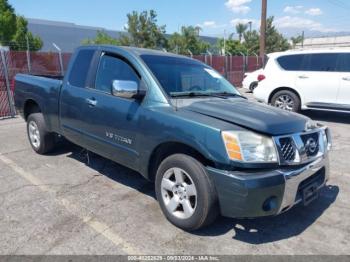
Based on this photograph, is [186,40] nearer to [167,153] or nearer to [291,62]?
[291,62]

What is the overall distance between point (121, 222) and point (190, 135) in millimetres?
1222

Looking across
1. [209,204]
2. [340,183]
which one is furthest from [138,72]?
[340,183]

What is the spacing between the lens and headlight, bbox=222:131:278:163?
2805 millimetres

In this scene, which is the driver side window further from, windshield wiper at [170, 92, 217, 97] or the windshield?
windshield wiper at [170, 92, 217, 97]

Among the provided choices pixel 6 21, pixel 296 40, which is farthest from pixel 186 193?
pixel 296 40

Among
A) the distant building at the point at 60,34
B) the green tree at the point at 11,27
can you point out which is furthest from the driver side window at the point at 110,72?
the distant building at the point at 60,34

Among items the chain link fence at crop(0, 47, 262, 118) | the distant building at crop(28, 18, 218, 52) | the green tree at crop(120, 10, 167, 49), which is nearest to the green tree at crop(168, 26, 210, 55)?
the green tree at crop(120, 10, 167, 49)

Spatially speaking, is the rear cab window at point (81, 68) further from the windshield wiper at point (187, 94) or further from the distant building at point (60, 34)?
the distant building at point (60, 34)

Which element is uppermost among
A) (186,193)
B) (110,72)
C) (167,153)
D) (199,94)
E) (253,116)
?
(110,72)

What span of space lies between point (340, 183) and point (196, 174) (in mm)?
2642

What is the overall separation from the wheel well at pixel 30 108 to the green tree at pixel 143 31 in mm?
31055

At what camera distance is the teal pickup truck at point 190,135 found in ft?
9.31

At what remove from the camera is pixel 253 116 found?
3113 millimetres

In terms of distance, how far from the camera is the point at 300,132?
3.16m
